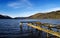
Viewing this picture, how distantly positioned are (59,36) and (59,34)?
44 centimetres

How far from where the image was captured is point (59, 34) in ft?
68.1

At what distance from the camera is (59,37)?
21.1 m

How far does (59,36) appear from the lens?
67.1ft

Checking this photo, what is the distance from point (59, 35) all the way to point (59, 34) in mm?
274

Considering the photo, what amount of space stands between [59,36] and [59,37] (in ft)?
2.51

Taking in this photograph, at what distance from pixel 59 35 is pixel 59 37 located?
0.74m

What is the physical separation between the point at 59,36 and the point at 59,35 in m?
0.17

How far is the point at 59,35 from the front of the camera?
2053 cm

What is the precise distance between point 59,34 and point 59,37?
659 millimetres
